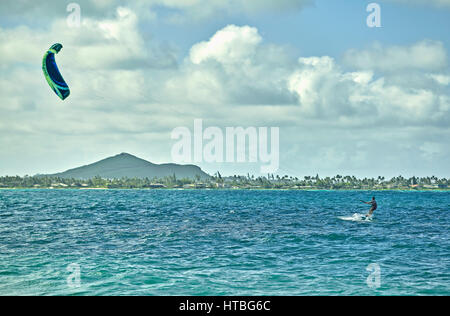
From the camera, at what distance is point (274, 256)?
106 ft

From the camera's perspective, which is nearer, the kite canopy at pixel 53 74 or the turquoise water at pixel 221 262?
the turquoise water at pixel 221 262

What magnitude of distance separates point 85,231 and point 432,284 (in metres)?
34.8

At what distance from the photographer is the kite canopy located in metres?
44.1

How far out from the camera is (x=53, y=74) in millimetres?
45125

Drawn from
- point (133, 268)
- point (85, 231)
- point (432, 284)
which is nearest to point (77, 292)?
point (133, 268)

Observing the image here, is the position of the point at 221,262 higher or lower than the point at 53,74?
lower

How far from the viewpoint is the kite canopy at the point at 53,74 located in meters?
44.1

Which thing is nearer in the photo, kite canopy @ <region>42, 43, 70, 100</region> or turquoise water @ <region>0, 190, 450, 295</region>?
turquoise water @ <region>0, 190, 450, 295</region>

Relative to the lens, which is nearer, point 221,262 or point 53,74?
point 221,262

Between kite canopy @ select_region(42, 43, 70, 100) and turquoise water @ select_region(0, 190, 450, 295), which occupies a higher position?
kite canopy @ select_region(42, 43, 70, 100)

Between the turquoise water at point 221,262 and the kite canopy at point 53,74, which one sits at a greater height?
the kite canopy at point 53,74
